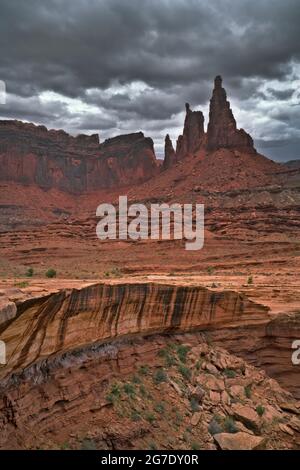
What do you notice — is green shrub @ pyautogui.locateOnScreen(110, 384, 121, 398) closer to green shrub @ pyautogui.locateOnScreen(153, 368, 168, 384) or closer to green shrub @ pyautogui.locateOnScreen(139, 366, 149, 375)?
green shrub @ pyautogui.locateOnScreen(139, 366, 149, 375)

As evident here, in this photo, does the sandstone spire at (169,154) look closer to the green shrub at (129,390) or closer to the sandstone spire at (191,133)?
the sandstone spire at (191,133)

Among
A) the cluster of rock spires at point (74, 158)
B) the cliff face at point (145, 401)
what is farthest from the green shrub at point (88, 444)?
the cluster of rock spires at point (74, 158)

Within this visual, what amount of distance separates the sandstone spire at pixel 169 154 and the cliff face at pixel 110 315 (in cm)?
9458

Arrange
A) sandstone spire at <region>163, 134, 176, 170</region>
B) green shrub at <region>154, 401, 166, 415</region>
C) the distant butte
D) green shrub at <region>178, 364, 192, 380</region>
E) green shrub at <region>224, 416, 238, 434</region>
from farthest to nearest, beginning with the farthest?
1. sandstone spire at <region>163, 134, 176, 170</region>
2. the distant butte
3. green shrub at <region>178, 364, 192, 380</region>
4. green shrub at <region>224, 416, 238, 434</region>
5. green shrub at <region>154, 401, 166, 415</region>

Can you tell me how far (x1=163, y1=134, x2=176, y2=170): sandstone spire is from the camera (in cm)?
10836

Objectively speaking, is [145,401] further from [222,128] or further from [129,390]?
[222,128]

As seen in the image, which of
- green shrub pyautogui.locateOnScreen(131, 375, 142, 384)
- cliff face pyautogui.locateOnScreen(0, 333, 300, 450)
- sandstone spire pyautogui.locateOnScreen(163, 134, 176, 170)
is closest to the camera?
cliff face pyautogui.locateOnScreen(0, 333, 300, 450)

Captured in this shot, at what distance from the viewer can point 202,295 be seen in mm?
14672

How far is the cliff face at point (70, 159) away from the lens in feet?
399

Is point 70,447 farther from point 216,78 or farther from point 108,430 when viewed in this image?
point 216,78
